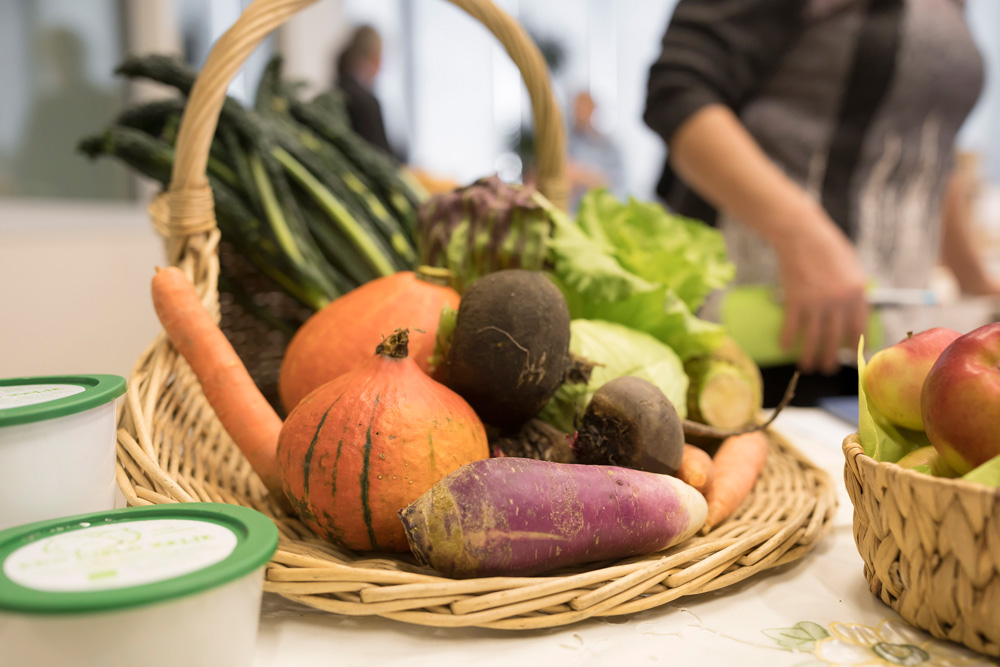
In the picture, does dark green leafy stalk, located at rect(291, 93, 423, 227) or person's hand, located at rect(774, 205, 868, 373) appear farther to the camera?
person's hand, located at rect(774, 205, 868, 373)

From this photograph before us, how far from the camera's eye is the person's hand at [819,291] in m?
1.41

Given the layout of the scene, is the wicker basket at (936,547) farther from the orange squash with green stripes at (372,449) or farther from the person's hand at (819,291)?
the person's hand at (819,291)

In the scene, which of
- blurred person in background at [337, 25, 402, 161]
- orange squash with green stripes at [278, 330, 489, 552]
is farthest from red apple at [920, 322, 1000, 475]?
blurred person in background at [337, 25, 402, 161]

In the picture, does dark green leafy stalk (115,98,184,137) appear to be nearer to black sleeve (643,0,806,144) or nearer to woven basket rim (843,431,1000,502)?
black sleeve (643,0,806,144)

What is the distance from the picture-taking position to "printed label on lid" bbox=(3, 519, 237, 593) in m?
0.34

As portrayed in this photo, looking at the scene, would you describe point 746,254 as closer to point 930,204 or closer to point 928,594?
point 930,204

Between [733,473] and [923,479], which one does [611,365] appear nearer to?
[733,473]

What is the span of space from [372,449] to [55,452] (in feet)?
0.74

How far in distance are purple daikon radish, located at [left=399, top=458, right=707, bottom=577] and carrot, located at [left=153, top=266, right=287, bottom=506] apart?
25cm

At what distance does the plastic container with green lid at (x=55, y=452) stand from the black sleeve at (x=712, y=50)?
1283 millimetres

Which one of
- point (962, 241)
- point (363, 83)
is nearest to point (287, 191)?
point (962, 241)

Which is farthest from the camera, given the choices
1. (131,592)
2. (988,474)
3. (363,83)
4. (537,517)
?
(363,83)

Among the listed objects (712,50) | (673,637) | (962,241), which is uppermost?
(712,50)

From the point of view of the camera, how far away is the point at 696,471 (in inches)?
28.7
